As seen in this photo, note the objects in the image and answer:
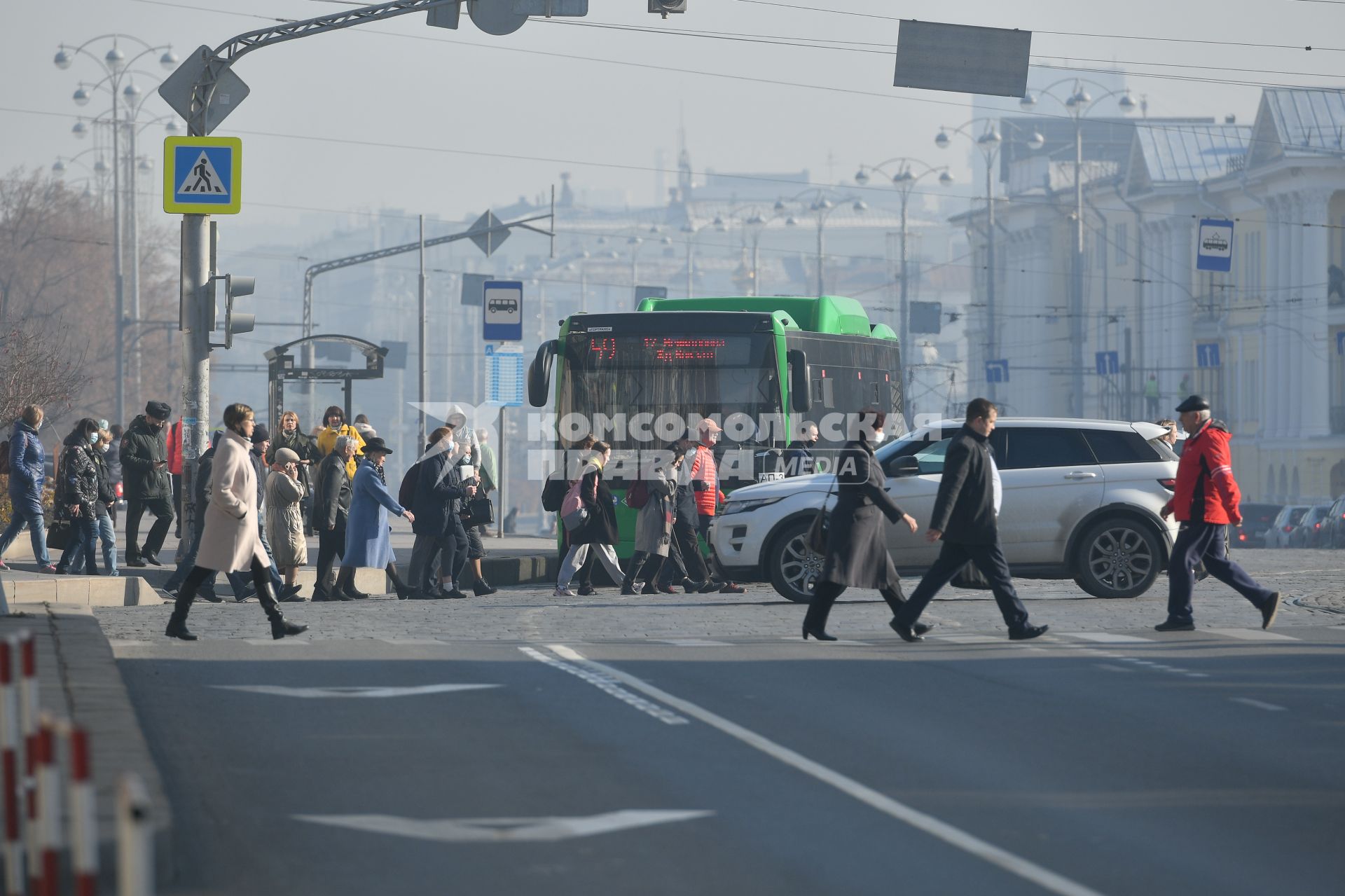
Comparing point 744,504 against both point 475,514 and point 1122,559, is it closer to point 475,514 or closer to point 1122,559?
point 475,514

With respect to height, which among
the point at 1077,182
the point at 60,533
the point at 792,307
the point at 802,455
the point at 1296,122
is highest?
the point at 1296,122

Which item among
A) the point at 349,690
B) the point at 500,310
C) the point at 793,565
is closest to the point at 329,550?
the point at 793,565

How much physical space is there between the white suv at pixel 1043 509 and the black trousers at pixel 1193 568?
3.39 meters

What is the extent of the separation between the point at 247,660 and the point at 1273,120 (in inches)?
2475

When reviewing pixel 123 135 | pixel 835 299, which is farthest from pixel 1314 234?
pixel 835 299

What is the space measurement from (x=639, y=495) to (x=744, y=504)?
169 centimetres

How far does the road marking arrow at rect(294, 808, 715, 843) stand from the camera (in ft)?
23.9

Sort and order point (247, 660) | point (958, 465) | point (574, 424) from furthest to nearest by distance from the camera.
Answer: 1. point (574, 424)
2. point (958, 465)
3. point (247, 660)

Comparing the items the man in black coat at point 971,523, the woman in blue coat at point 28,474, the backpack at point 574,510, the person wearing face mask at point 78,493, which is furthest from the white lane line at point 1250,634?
the woman in blue coat at point 28,474

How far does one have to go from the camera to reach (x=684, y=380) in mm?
22156

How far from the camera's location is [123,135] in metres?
64.4

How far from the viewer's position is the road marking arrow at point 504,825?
23.9 ft

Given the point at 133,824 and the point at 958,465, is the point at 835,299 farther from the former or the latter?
the point at 133,824

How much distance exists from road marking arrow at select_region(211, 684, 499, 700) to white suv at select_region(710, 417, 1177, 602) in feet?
24.7
